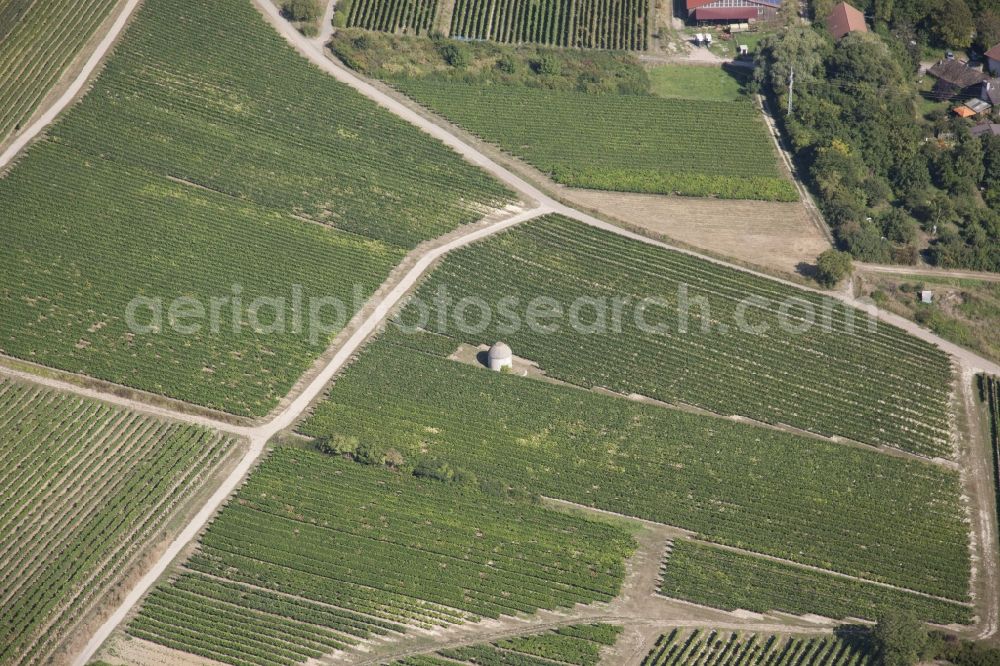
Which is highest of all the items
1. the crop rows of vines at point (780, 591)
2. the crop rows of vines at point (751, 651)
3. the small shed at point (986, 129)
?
the small shed at point (986, 129)

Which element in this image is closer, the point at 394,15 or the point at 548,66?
the point at 548,66

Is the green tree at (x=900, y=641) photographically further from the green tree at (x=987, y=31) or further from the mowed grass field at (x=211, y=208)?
the green tree at (x=987, y=31)

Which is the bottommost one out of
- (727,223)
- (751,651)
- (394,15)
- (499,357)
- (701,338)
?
(751,651)

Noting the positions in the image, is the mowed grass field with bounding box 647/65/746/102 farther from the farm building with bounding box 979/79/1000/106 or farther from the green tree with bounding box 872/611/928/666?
the green tree with bounding box 872/611/928/666

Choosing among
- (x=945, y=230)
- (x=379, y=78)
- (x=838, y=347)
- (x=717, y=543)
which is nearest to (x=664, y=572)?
(x=717, y=543)

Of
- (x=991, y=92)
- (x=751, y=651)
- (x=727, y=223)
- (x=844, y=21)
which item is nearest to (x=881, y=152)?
(x=991, y=92)

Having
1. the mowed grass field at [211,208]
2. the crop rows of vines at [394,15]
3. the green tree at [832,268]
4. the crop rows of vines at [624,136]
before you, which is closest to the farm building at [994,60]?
the crop rows of vines at [624,136]

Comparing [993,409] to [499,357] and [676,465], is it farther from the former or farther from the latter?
[499,357]

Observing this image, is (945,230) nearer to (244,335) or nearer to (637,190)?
(637,190)

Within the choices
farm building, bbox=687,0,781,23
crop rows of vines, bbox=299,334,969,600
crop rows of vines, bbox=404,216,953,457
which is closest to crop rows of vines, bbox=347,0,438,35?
farm building, bbox=687,0,781,23
